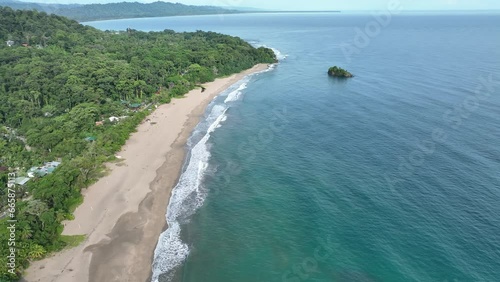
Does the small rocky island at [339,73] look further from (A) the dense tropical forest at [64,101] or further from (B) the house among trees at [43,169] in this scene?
(B) the house among trees at [43,169]

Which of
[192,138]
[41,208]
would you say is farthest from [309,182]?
[41,208]

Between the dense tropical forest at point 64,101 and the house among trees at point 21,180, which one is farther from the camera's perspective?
the house among trees at point 21,180

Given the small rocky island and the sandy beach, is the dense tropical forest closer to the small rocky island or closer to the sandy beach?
the sandy beach

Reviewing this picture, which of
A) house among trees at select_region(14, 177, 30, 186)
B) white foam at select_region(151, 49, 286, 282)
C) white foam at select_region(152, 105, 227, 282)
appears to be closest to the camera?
white foam at select_region(151, 49, 286, 282)

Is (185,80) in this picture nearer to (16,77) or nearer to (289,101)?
(289,101)

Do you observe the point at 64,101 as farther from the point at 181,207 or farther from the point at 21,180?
the point at 181,207

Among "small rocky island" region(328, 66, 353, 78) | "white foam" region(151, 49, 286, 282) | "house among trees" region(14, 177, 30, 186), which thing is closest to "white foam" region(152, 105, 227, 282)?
"white foam" region(151, 49, 286, 282)

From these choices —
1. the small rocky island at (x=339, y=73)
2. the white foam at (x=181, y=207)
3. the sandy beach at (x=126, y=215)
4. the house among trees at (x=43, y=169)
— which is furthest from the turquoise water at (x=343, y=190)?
the small rocky island at (x=339, y=73)
